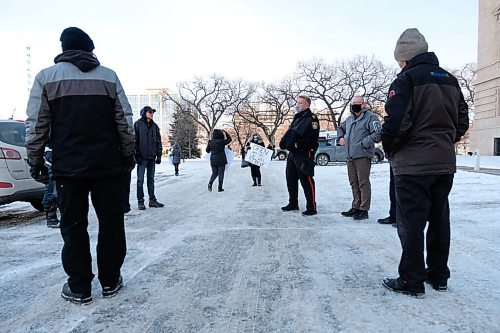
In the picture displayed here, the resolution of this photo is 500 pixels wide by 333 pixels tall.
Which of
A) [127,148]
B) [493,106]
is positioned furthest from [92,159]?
[493,106]

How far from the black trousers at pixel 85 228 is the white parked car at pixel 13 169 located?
3685mm

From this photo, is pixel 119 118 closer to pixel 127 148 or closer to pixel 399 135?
pixel 127 148

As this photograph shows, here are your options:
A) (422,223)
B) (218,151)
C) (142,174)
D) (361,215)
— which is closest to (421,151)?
(422,223)

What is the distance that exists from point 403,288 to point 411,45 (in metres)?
1.86

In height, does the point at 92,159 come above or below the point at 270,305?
above

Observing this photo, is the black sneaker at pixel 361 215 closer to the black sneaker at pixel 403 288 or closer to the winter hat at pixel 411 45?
the black sneaker at pixel 403 288

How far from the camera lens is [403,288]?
3.03 m

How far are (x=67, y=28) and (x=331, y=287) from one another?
2830 mm

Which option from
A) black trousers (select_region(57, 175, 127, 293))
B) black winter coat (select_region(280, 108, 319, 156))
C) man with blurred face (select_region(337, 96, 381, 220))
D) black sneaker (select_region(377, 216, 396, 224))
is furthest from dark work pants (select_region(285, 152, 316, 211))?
black trousers (select_region(57, 175, 127, 293))

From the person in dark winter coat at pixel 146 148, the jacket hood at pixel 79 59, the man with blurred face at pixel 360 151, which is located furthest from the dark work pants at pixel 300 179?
the jacket hood at pixel 79 59

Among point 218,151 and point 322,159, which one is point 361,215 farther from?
point 322,159

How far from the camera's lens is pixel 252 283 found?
3318 millimetres

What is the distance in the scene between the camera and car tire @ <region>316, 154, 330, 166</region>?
88.0ft

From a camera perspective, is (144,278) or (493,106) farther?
(493,106)
